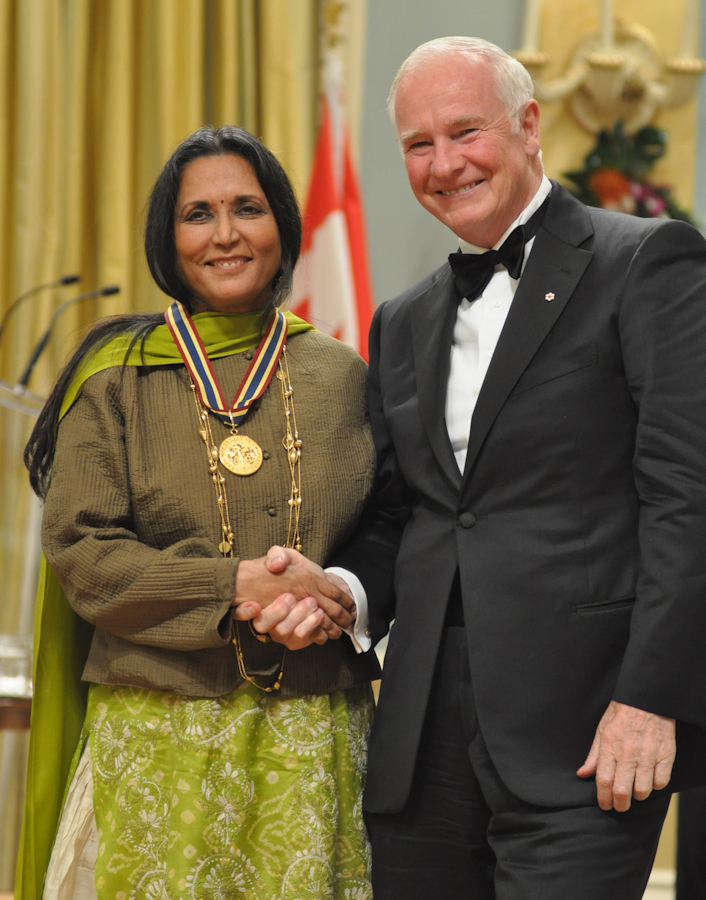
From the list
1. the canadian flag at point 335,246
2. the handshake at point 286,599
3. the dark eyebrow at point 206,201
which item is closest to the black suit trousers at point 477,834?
the handshake at point 286,599

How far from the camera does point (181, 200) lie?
1.93 meters

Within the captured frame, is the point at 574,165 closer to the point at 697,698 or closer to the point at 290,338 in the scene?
the point at 290,338

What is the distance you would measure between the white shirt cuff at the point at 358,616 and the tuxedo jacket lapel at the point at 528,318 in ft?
0.95

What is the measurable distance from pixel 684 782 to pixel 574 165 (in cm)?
336

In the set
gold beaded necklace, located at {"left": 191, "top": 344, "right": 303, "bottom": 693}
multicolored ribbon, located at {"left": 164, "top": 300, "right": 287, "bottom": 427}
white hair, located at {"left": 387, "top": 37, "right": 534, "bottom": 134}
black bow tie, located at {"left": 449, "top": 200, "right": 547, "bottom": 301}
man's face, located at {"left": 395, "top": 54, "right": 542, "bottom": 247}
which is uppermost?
white hair, located at {"left": 387, "top": 37, "right": 534, "bottom": 134}

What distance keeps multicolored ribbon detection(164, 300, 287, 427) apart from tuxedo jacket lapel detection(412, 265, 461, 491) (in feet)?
0.88

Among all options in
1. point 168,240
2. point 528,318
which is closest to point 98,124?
point 168,240

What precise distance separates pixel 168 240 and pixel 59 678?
0.83 metres

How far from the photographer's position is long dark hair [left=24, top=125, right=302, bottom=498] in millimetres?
1892

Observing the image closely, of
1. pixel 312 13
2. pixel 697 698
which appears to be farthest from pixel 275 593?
pixel 312 13

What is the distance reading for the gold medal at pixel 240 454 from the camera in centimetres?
183

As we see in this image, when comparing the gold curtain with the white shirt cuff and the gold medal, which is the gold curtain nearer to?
the gold medal

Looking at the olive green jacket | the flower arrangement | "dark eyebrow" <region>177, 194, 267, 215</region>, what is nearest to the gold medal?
the olive green jacket

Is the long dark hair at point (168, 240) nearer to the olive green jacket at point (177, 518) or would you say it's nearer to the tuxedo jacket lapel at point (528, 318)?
the olive green jacket at point (177, 518)
